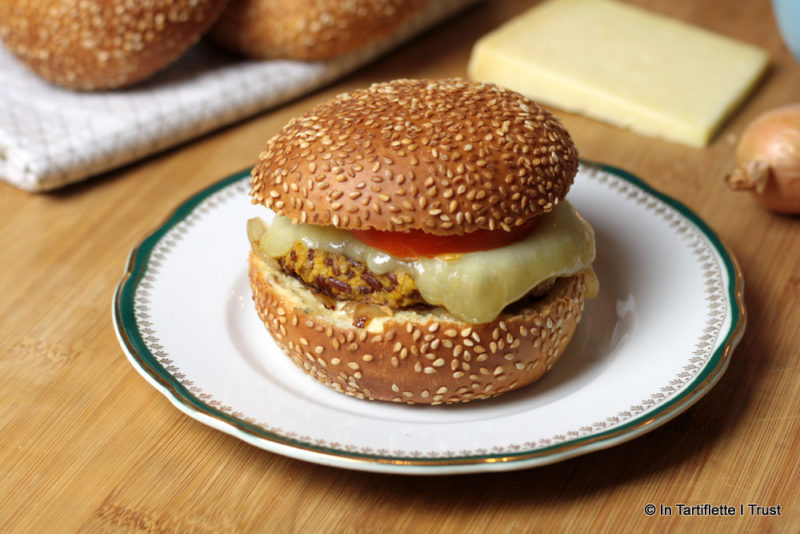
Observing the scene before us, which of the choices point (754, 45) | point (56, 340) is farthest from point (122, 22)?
point (754, 45)

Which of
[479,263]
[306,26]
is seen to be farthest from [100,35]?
[479,263]

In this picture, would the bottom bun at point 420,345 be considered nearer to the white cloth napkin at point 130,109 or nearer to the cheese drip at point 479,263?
the cheese drip at point 479,263

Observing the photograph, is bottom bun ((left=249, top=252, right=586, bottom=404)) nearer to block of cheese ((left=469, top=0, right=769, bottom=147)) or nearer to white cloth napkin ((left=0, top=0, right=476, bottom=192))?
white cloth napkin ((left=0, top=0, right=476, bottom=192))

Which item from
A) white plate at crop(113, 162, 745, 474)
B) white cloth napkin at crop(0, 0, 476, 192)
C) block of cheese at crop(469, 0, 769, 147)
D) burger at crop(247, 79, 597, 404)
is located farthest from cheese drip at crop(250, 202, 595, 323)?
block of cheese at crop(469, 0, 769, 147)

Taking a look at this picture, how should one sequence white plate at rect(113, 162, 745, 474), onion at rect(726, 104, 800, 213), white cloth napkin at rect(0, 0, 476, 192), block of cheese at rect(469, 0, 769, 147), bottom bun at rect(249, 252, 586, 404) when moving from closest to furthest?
1. white plate at rect(113, 162, 745, 474)
2. bottom bun at rect(249, 252, 586, 404)
3. onion at rect(726, 104, 800, 213)
4. white cloth napkin at rect(0, 0, 476, 192)
5. block of cheese at rect(469, 0, 769, 147)

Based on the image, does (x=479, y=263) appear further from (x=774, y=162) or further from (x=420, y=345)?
(x=774, y=162)

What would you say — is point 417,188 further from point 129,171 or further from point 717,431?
point 129,171
